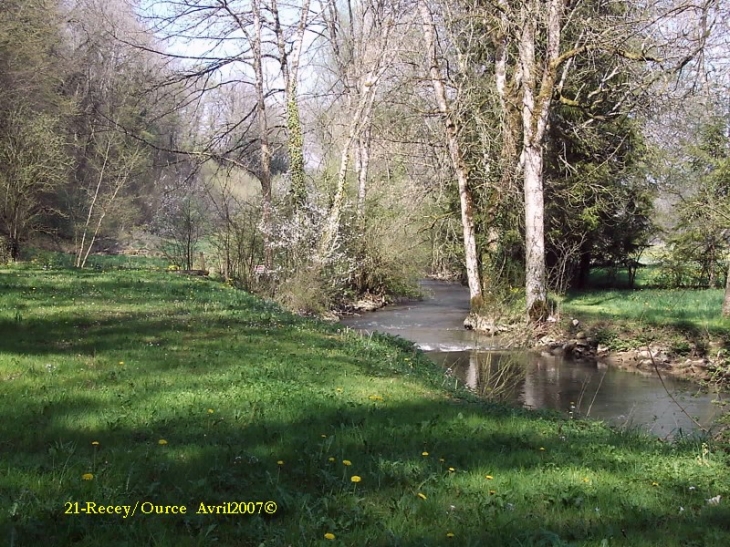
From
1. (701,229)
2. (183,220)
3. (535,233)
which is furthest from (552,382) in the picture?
(701,229)

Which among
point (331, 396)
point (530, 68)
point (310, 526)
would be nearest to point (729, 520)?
point (310, 526)

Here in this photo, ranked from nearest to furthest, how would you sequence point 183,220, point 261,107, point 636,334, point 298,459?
point 298,459, point 636,334, point 183,220, point 261,107

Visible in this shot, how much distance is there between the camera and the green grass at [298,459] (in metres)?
3.72

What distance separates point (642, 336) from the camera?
1783 cm

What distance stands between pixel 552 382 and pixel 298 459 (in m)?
10.8

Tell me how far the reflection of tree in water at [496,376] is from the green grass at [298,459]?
2.27 meters

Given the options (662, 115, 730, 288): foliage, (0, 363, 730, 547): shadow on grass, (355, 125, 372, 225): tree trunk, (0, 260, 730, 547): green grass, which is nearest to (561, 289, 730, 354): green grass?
(662, 115, 730, 288): foliage

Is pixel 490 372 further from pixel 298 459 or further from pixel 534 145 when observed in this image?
pixel 298 459

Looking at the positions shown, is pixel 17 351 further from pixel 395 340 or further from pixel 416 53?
pixel 416 53

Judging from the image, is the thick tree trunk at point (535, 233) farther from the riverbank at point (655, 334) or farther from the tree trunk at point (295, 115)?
the tree trunk at point (295, 115)

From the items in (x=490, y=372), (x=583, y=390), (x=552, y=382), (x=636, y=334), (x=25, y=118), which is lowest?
(x=552, y=382)

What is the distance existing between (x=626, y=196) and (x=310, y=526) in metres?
25.1

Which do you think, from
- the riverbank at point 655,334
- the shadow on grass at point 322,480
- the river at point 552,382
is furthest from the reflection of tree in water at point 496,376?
the shadow on grass at point 322,480

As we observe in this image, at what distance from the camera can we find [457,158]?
21609mm
